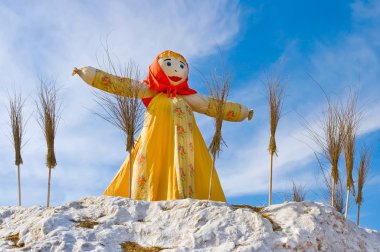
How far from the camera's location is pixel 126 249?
4254mm

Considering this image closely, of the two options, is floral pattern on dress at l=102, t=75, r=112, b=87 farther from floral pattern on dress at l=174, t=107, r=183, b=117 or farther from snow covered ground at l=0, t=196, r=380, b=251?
snow covered ground at l=0, t=196, r=380, b=251

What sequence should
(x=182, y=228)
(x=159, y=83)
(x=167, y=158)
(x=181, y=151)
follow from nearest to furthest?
(x=182, y=228) → (x=181, y=151) → (x=167, y=158) → (x=159, y=83)

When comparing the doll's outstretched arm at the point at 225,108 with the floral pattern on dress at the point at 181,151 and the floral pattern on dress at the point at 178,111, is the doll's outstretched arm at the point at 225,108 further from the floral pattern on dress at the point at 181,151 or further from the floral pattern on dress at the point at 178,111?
the floral pattern on dress at the point at 181,151

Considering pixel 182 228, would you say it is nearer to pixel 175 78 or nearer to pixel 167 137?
pixel 167 137

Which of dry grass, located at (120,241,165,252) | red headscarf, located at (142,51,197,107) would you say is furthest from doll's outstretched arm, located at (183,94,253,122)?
dry grass, located at (120,241,165,252)

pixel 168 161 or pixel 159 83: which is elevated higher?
pixel 159 83

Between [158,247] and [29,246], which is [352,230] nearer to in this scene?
[158,247]

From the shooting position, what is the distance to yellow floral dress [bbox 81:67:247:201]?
21.9ft

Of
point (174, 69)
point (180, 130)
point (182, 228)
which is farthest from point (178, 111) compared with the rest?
point (182, 228)

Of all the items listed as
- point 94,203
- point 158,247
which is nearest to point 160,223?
point 158,247

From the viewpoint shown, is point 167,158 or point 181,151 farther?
point 167,158

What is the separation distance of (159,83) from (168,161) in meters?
1.22

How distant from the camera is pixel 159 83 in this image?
24.3 feet

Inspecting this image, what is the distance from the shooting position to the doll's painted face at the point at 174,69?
7.41 m
